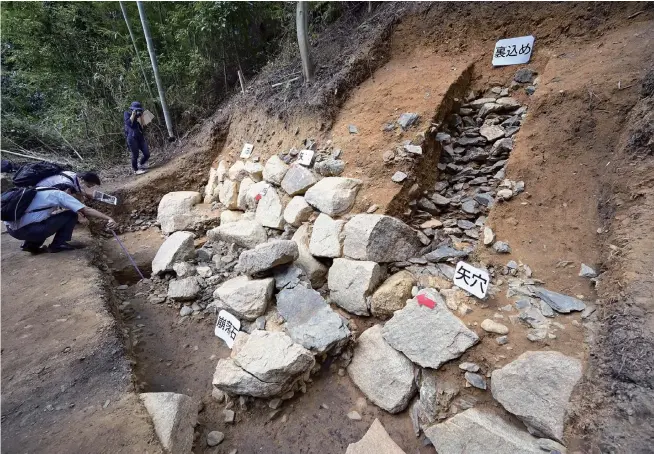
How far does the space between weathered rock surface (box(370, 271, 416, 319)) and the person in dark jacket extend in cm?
573

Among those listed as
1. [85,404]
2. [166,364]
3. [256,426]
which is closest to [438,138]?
[256,426]

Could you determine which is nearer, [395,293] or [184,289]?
[395,293]

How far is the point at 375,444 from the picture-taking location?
6.47 feet

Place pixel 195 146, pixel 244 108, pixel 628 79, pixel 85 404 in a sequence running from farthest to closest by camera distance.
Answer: pixel 195 146
pixel 244 108
pixel 628 79
pixel 85 404

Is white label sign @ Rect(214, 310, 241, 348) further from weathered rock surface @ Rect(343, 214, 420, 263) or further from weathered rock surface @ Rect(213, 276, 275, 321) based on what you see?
weathered rock surface @ Rect(343, 214, 420, 263)

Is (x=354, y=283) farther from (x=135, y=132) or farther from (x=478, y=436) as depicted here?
(x=135, y=132)

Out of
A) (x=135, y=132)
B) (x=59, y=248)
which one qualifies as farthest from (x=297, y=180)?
(x=135, y=132)

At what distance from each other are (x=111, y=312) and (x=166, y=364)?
0.70 meters

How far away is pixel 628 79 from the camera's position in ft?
7.95

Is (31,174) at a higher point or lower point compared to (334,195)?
higher

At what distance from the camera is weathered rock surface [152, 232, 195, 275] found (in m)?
3.90

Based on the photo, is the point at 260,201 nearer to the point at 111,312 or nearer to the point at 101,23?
the point at 111,312

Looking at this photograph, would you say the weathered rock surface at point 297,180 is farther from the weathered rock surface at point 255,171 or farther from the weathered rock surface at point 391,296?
the weathered rock surface at point 391,296

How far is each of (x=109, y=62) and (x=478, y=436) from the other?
9.37 m
